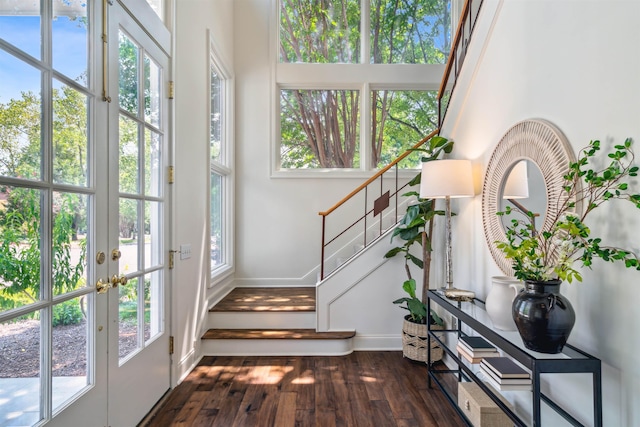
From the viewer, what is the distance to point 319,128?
423cm

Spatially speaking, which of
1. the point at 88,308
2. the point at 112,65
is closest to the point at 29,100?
the point at 112,65

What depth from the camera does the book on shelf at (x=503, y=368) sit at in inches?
59.2

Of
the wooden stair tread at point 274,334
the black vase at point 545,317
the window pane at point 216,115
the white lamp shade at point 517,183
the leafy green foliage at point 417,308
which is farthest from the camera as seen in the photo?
the window pane at point 216,115

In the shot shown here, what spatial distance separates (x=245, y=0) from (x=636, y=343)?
483cm

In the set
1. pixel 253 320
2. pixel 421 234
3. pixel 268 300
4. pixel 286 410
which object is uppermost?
pixel 421 234

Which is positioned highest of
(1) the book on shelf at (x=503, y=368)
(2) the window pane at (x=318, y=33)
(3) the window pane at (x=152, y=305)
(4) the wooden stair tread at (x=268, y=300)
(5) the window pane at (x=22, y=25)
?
(2) the window pane at (x=318, y=33)

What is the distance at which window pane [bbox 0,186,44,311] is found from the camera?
112cm

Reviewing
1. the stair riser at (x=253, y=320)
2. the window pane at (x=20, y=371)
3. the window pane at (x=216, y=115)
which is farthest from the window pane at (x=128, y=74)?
the stair riser at (x=253, y=320)

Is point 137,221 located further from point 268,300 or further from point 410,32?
point 410,32

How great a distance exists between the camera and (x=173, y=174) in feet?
7.79

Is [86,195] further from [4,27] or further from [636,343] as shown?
Answer: [636,343]

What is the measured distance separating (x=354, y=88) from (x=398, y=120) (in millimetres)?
720

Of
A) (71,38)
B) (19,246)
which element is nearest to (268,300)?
(19,246)

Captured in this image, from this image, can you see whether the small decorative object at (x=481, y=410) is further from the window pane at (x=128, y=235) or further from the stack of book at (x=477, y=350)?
the window pane at (x=128, y=235)
